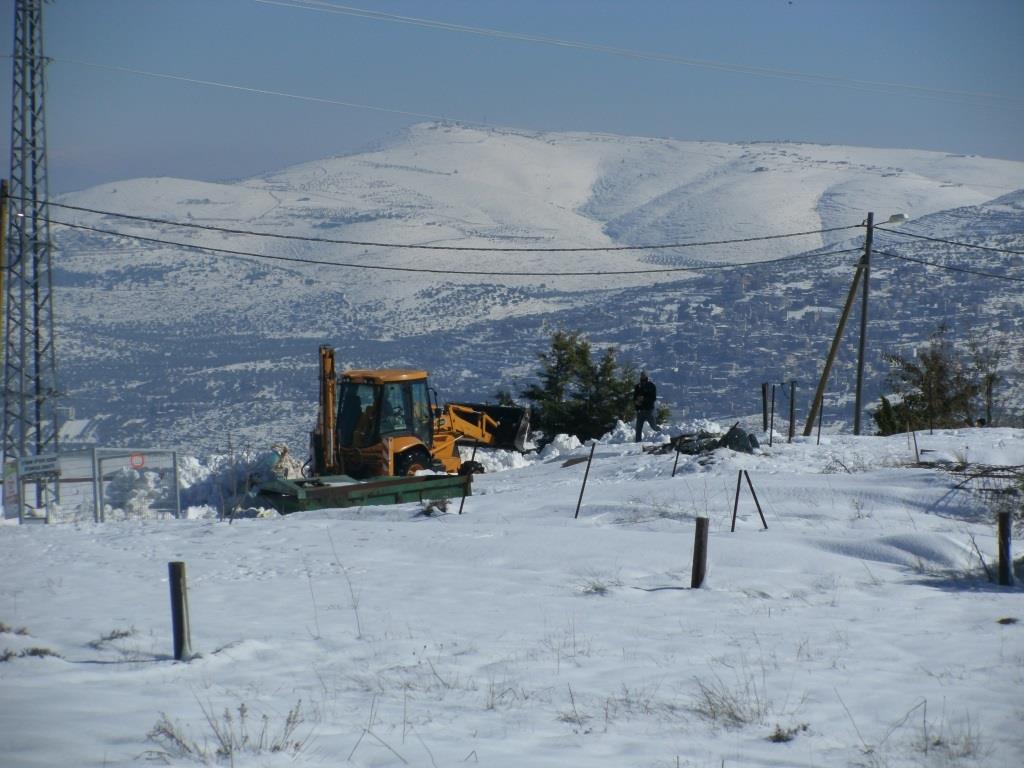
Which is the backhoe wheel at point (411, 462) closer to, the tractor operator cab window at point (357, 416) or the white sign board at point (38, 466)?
the tractor operator cab window at point (357, 416)

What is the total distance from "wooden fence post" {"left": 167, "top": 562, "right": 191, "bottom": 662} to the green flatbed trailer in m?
9.31

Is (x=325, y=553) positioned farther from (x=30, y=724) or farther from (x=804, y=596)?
(x=30, y=724)

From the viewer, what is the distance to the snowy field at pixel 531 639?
6.48 m

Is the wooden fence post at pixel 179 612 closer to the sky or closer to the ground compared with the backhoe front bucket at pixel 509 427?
closer to the ground

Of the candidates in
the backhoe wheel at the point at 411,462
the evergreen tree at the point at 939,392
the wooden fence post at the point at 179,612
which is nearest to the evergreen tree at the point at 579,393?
the evergreen tree at the point at 939,392

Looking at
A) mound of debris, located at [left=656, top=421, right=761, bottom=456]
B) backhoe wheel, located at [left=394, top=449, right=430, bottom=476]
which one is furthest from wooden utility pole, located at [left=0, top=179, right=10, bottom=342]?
mound of debris, located at [left=656, top=421, right=761, bottom=456]

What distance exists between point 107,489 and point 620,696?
54.7 feet

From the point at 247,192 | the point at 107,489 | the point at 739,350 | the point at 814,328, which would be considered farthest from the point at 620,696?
the point at 247,192

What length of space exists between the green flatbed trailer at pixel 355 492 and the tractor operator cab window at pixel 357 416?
8.45ft

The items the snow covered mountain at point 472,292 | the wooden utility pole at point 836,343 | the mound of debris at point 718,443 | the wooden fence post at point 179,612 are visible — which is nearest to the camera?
the wooden fence post at point 179,612

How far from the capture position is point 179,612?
8.28m

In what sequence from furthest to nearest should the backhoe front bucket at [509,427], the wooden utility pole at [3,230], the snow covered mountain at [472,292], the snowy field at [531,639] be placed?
the snow covered mountain at [472,292], the backhoe front bucket at [509,427], the wooden utility pole at [3,230], the snowy field at [531,639]

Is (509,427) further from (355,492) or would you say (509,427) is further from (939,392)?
(939,392)

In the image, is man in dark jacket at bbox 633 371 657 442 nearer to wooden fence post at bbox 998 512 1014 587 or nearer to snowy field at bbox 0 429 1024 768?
snowy field at bbox 0 429 1024 768
